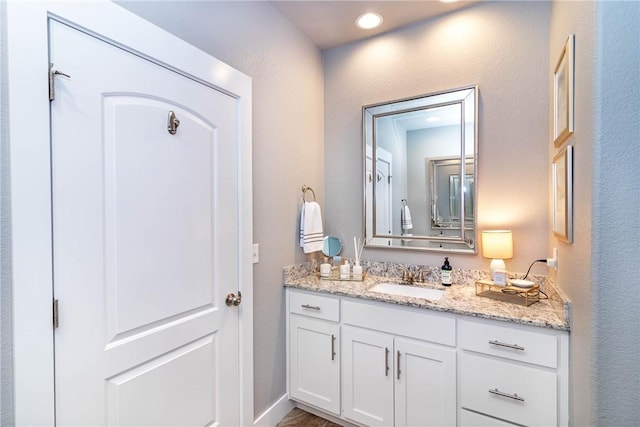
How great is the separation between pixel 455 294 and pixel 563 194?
0.76 meters

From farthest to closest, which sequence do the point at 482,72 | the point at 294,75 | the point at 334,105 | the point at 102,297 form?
the point at 334,105 < the point at 294,75 < the point at 482,72 < the point at 102,297

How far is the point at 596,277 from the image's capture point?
0.94m

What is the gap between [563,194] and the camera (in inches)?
52.4

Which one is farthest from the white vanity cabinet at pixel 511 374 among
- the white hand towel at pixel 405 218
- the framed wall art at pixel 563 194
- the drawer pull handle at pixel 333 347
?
the white hand towel at pixel 405 218

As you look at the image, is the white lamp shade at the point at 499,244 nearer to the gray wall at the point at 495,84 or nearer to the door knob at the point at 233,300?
the gray wall at the point at 495,84

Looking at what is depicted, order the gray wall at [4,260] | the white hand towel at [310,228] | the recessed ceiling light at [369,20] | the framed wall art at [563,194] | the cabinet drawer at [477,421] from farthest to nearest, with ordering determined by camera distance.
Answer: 1. the white hand towel at [310,228]
2. the recessed ceiling light at [369,20]
3. the cabinet drawer at [477,421]
4. the framed wall art at [563,194]
5. the gray wall at [4,260]

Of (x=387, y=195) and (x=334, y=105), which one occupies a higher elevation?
(x=334, y=105)

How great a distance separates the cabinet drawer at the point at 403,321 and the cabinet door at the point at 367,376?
2.1 inches

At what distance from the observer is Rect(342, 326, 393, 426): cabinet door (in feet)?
5.60

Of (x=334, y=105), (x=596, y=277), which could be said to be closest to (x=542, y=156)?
(x=596, y=277)

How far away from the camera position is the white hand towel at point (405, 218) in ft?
7.20

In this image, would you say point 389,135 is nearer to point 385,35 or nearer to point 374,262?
point 385,35

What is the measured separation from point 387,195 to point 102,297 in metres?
1.79

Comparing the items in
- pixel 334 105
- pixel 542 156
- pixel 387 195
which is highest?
pixel 334 105
